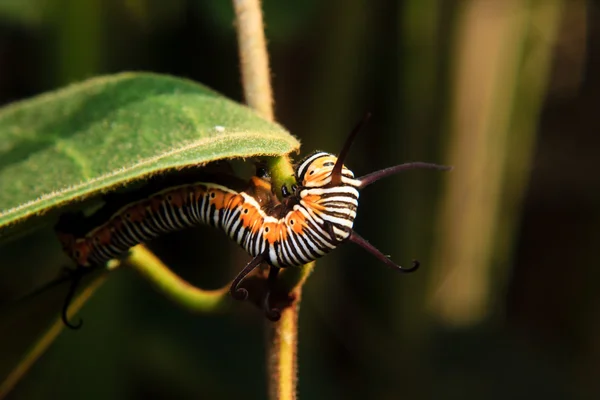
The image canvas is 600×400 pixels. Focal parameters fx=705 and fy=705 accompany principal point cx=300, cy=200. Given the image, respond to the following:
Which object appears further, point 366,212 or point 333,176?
point 366,212

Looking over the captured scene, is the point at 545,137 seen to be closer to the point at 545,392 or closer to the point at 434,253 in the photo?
the point at 434,253

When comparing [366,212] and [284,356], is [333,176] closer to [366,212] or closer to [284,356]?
[284,356]

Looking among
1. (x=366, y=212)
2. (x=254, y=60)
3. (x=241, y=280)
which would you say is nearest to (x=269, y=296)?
(x=241, y=280)

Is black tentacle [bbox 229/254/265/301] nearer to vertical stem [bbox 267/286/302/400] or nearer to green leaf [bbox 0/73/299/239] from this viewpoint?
vertical stem [bbox 267/286/302/400]

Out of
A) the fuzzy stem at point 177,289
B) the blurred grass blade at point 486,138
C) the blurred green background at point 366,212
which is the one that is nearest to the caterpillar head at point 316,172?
the fuzzy stem at point 177,289

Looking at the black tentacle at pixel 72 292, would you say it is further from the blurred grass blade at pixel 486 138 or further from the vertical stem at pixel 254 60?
the blurred grass blade at pixel 486 138

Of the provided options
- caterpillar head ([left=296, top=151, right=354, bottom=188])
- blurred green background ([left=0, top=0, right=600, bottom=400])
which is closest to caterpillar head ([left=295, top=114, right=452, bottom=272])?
caterpillar head ([left=296, top=151, right=354, bottom=188])
